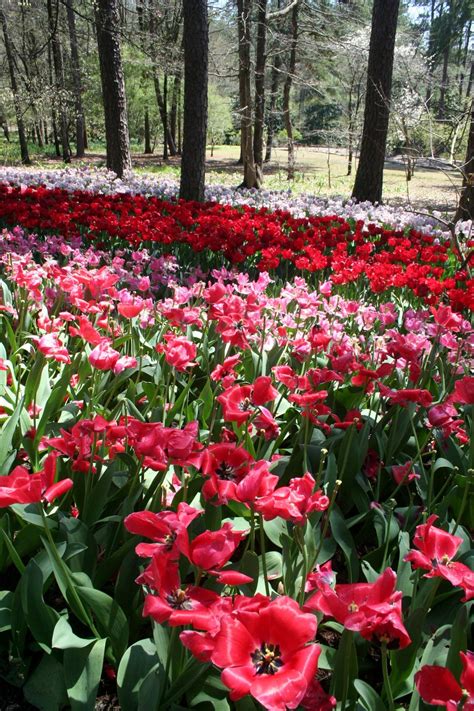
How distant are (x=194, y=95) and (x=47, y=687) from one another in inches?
321

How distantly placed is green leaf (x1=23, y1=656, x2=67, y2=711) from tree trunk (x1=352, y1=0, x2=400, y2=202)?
9846mm

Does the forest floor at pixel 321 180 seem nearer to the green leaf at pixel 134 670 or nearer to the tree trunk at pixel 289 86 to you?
the tree trunk at pixel 289 86

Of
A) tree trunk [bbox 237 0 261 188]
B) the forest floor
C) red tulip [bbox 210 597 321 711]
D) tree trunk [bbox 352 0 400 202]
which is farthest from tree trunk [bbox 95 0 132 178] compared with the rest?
red tulip [bbox 210 597 321 711]

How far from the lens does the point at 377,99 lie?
34.1 feet

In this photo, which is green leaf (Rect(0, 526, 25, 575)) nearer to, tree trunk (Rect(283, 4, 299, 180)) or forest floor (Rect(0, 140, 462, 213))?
forest floor (Rect(0, 140, 462, 213))

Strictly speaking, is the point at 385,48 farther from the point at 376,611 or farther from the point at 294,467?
the point at 376,611

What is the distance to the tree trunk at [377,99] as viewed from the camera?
9.96 metres

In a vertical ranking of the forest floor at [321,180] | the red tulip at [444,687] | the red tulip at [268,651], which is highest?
the red tulip at [268,651]

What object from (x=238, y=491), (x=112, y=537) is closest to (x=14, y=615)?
(x=112, y=537)

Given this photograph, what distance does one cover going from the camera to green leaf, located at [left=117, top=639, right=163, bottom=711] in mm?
1130

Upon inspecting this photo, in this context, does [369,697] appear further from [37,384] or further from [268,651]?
[37,384]

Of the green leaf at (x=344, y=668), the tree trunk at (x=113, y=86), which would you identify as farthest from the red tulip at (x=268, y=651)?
the tree trunk at (x=113, y=86)

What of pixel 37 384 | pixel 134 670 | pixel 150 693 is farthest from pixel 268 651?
pixel 37 384

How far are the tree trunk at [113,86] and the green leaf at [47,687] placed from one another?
1006 cm
